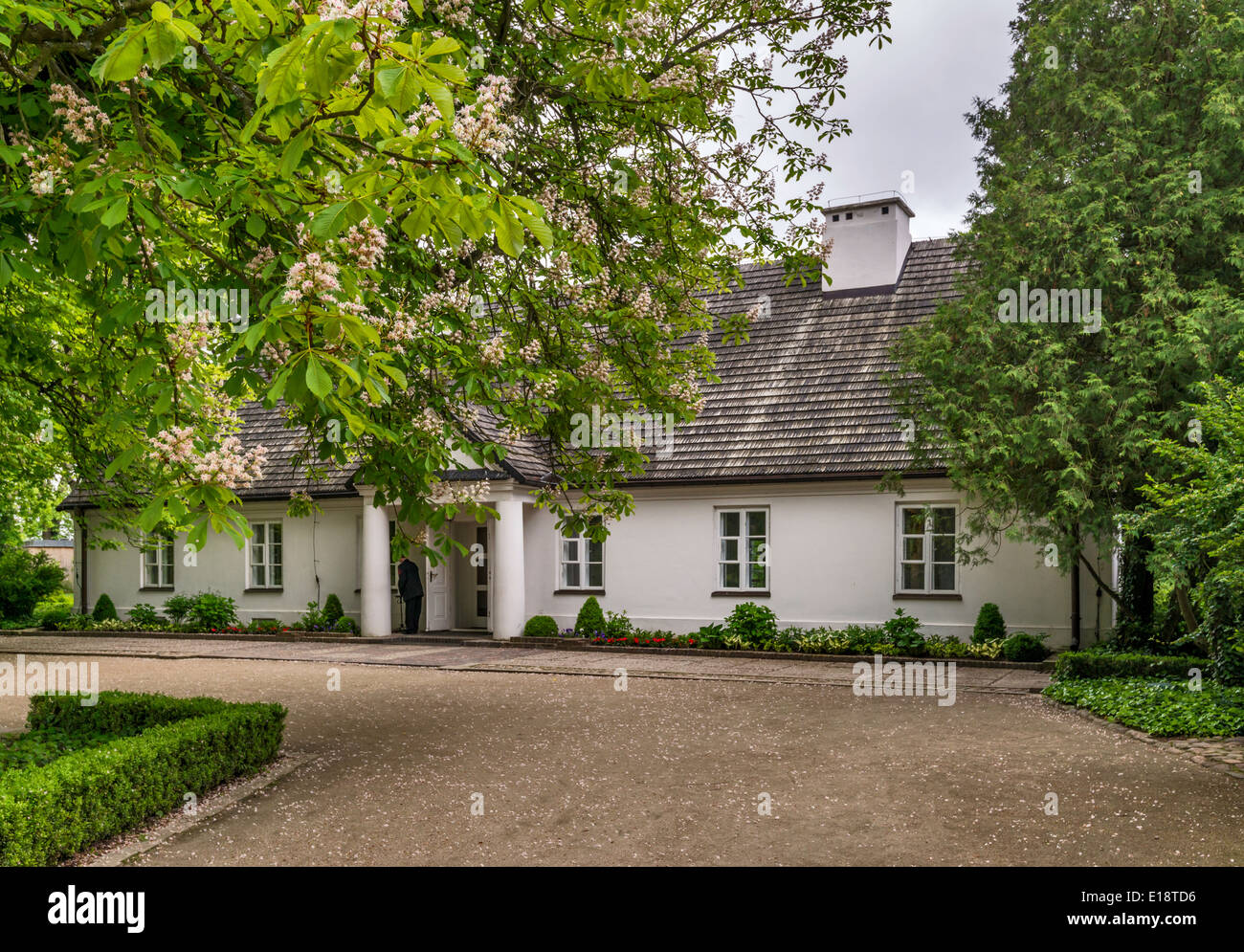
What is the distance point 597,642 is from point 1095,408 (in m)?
10.2

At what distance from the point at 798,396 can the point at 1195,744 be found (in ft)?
38.0

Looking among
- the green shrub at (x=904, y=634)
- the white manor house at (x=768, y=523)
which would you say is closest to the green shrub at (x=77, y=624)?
the white manor house at (x=768, y=523)

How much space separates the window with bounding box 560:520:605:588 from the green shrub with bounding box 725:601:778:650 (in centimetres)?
347

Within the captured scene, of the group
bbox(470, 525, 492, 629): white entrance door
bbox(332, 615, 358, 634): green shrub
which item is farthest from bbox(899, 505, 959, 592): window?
bbox(332, 615, 358, 634): green shrub

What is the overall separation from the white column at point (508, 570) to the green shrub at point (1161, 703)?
1080 centimetres

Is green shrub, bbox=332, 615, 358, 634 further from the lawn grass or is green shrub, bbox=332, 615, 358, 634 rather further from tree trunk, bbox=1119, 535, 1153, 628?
tree trunk, bbox=1119, 535, 1153, 628

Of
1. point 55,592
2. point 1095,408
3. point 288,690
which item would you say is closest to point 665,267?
point 1095,408

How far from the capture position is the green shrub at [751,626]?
19188 mm

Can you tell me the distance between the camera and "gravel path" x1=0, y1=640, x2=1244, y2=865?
22.5 ft

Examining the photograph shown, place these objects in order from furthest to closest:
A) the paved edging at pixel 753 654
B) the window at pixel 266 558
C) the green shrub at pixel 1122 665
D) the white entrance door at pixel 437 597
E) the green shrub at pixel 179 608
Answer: the window at pixel 266 558 → the green shrub at pixel 179 608 → the white entrance door at pixel 437 597 → the paved edging at pixel 753 654 → the green shrub at pixel 1122 665

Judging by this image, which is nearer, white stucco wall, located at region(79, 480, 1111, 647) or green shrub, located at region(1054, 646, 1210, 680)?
green shrub, located at region(1054, 646, 1210, 680)

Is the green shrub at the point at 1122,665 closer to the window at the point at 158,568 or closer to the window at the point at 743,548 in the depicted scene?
the window at the point at 743,548

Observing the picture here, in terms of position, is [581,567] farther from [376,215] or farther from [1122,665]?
[376,215]
